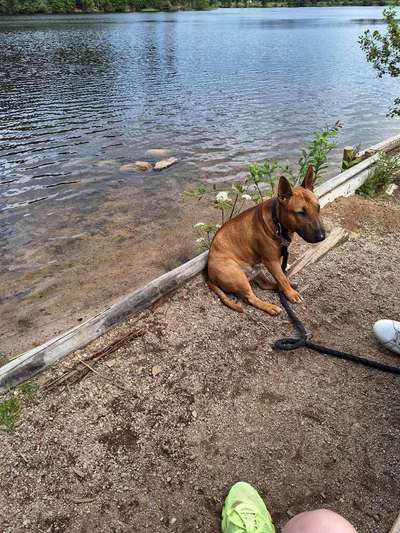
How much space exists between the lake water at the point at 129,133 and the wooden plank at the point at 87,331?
1701 millimetres

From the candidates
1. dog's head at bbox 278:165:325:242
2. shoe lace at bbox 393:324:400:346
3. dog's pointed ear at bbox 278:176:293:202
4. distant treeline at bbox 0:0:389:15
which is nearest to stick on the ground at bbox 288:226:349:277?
dog's head at bbox 278:165:325:242

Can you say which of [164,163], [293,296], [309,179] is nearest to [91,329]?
[293,296]

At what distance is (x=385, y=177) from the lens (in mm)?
7746

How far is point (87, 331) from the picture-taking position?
4137 millimetres

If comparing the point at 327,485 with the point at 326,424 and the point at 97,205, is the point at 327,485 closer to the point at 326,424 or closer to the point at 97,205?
the point at 326,424

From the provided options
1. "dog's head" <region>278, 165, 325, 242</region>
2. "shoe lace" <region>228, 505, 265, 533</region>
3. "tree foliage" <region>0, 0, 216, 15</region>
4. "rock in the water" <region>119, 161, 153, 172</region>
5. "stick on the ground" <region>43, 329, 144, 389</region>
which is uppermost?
"tree foliage" <region>0, 0, 216, 15</region>

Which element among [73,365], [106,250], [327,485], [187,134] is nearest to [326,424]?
[327,485]

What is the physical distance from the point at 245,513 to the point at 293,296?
2771 millimetres

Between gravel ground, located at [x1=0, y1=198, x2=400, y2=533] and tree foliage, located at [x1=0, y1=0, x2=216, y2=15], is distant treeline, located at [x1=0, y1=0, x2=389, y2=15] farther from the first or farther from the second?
gravel ground, located at [x1=0, y1=198, x2=400, y2=533]

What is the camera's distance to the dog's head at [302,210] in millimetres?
4242

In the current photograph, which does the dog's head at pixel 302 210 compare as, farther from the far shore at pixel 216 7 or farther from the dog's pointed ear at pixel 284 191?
the far shore at pixel 216 7

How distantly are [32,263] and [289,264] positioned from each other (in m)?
4.53

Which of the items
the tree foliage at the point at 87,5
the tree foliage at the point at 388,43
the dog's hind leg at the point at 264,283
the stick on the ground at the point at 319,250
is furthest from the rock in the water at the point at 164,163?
the tree foliage at the point at 87,5

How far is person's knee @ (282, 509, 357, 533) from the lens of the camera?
6.74ft
